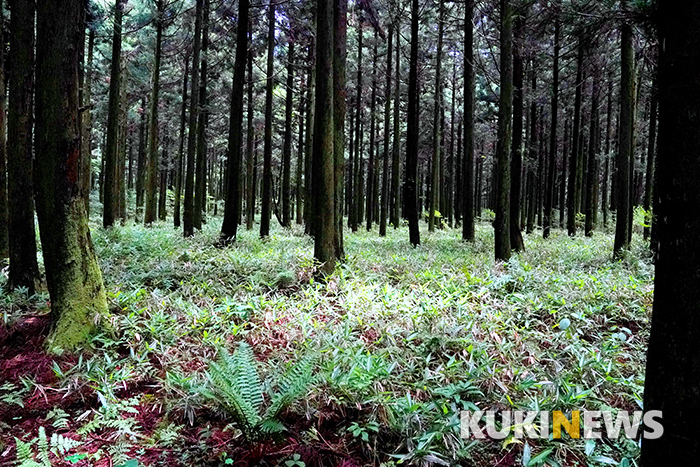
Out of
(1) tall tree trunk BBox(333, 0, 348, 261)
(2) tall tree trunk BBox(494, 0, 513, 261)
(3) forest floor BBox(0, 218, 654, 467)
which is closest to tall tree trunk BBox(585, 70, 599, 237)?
(2) tall tree trunk BBox(494, 0, 513, 261)

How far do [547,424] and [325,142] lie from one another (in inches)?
196

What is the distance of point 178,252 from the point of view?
8609mm

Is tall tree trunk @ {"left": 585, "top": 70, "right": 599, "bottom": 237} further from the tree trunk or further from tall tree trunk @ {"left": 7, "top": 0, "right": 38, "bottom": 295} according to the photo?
tall tree trunk @ {"left": 7, "top": 0, "right": 38, "bottom": 295}

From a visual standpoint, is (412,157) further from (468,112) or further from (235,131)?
(235,131)

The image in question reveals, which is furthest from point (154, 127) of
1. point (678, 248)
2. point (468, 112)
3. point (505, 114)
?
point (678, 248)

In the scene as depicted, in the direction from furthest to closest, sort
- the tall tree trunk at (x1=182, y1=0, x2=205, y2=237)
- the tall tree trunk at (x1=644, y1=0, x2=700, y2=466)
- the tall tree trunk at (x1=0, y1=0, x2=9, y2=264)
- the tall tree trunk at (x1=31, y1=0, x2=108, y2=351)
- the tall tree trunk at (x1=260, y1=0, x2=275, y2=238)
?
the tall tree trunk at (x1=260, y1=0, x2=275, y2=238)
the tall tree trunk at (x1=182, y1=0, x2=205, y2=237)
the tall tree trunk at (x1=0, y1=0, x2=9, y2=264)
the tall tree trunk at (x1=31, y1=0, x2=108, y2=351)
the tall tree trunk at (x1=644, y1=0, x2=700, y2=466)

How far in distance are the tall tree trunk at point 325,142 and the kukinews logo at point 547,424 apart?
4032mm

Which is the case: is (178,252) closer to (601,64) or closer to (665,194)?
(665,194)

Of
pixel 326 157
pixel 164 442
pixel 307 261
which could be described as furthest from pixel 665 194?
pixel 307 261

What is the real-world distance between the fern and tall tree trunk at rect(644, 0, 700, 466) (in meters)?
2.17

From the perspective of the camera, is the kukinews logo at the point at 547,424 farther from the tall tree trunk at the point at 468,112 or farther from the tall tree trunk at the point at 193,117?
the tall tree trunk at the point at 193,117

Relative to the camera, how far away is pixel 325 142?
6512mm

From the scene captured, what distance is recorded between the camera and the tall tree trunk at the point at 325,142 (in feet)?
20.9

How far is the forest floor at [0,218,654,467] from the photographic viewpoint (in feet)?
9.22
